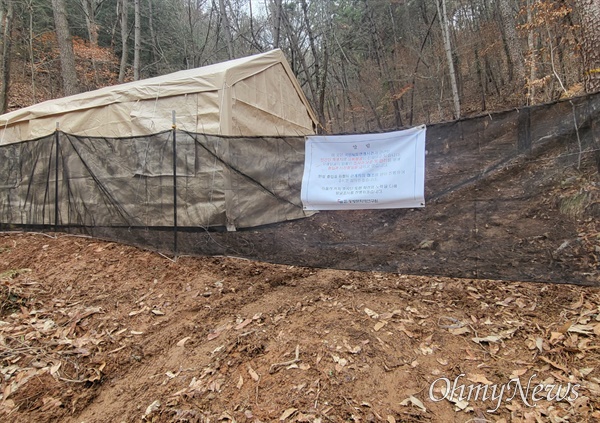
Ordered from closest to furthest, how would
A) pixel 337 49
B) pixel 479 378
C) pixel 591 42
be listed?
pixel 479 378, pixel 591 42, pixel 337 49

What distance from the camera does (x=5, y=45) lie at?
1218cm

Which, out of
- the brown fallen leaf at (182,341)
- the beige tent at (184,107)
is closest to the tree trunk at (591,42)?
the beige tent at (184,107)

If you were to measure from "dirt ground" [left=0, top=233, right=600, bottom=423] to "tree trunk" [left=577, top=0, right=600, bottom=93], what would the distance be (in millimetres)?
3190

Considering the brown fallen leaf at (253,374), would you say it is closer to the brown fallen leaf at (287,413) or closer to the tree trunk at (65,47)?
the brown fallen leaf at (287,413)

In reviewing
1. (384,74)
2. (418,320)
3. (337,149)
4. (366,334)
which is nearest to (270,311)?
(366,334)

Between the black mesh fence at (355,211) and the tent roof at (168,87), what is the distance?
1.22m

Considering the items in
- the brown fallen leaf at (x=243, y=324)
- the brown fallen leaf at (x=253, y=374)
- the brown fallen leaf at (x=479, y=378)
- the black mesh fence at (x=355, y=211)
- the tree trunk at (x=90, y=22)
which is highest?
the tree trunk at (x=90, y=22)

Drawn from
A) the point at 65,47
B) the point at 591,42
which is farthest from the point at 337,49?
the point at 591,42

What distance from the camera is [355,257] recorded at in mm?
3512

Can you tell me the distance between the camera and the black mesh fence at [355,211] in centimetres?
271

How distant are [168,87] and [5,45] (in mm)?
12006

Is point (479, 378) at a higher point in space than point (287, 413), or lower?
higher

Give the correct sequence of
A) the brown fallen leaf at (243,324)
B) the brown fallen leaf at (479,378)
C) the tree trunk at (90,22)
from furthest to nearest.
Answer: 1. the tree trunk at (90,22)
2. the brown fallen leaf at (243,324)
3. the brown fallen leaf at (479,378)

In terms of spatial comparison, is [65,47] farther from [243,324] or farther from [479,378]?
[479,378]
